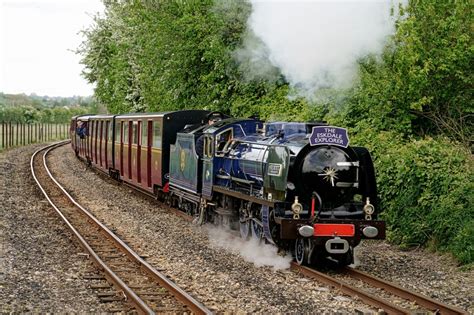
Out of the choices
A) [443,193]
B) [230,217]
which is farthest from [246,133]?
[443,193]

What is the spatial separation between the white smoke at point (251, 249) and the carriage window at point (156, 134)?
4.20m

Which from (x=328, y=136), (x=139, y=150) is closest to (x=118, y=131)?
(x=139, y=150)

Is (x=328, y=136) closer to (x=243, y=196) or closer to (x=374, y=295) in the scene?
(x=243, y=196)

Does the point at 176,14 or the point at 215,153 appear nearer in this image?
the point at 215,153

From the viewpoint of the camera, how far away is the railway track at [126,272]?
7.92 m

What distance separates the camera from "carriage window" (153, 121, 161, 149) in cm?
1712

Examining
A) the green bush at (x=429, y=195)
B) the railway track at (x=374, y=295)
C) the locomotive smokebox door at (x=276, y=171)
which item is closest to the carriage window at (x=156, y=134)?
the green bush at (x=429, y=195)

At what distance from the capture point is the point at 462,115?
45.8 feet

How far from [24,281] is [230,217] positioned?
4.95m

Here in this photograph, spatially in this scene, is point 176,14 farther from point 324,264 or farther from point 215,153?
point 324,264

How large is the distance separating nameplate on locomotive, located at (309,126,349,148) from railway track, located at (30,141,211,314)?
3044 mm

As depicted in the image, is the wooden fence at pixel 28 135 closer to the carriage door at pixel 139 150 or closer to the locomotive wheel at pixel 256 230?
the carriage door at pixel 139 150

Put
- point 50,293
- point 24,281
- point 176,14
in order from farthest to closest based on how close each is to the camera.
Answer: point 176,14 < point 24,281 < point 50,293

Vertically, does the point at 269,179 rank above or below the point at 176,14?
below
